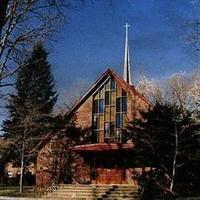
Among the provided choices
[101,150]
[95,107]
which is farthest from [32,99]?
[101,150]

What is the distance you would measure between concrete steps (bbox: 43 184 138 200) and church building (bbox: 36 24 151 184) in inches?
160

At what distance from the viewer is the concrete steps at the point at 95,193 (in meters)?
33.3

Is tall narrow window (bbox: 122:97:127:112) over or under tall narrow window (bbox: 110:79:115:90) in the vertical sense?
under

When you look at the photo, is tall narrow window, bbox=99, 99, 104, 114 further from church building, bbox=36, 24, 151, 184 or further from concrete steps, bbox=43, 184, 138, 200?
concrete steps, bbox=43, 184, 138, 200

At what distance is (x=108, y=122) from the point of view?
139 feet

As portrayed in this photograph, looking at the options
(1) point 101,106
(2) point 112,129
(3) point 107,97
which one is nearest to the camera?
(2) point 112,129

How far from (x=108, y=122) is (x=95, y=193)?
9365mm

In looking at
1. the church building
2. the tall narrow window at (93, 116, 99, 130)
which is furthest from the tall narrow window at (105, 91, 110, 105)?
the tall narrow window at (93, 116, 99, 130)

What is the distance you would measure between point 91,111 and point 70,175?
6.05 metres

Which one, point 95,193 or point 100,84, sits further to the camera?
point 100,84

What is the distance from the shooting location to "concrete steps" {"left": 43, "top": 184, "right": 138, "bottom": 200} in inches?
1313

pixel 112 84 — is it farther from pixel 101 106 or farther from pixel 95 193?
pixel 95 193

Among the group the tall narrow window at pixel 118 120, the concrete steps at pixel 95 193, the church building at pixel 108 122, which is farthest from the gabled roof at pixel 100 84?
the concrete steps at pixel 95 193

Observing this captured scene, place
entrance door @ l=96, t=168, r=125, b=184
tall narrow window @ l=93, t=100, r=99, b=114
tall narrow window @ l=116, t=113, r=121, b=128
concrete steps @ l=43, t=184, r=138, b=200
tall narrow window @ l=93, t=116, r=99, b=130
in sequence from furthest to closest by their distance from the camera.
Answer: tall narrow window @ l=93, t=100, r=99, b=114 < tall narrow window @ l=93, t=116, r=99, b=130 < tall narrow window @ l=116, t=113, r=121, b=128 < entrance door @ l=96, t=168, r=125, b=184 < concrete steps @ l=43, t=184, r=138, b=200
